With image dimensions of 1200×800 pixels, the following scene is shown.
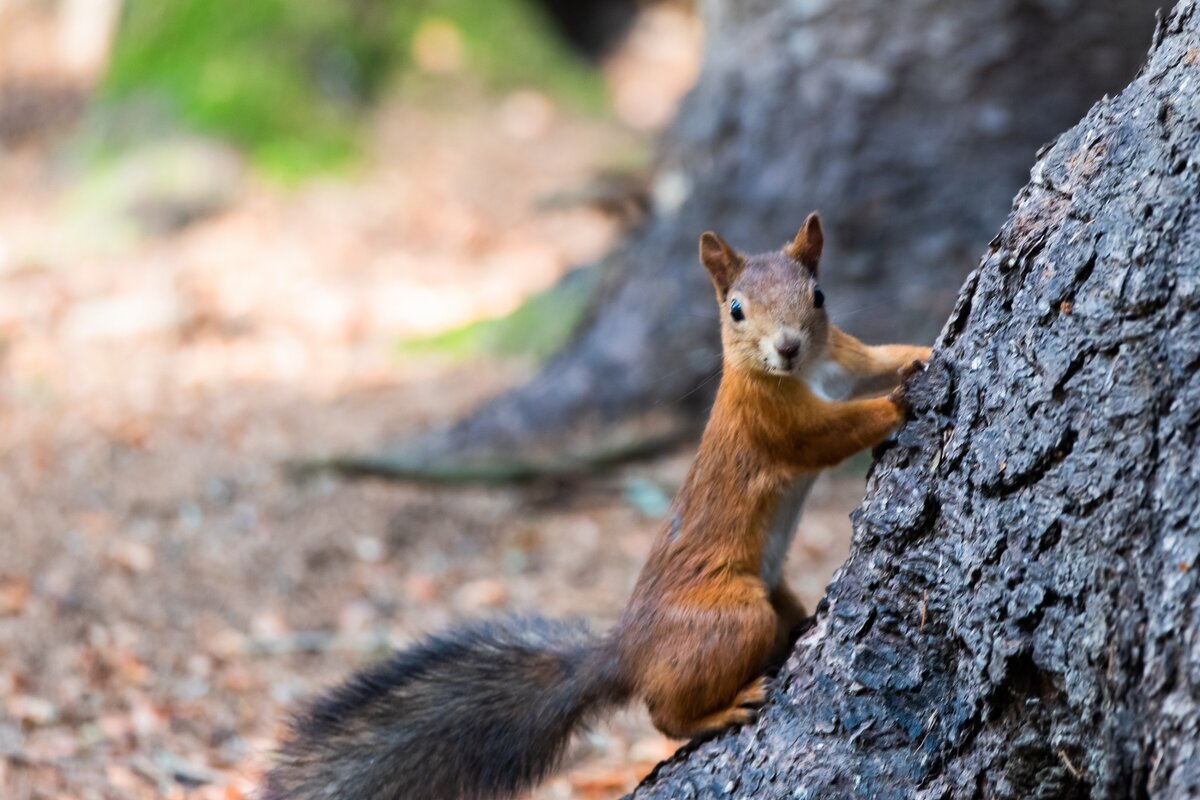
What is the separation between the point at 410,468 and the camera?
15.8 ft

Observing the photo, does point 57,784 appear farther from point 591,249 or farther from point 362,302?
point 591,249

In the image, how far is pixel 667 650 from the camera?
2.16 metres

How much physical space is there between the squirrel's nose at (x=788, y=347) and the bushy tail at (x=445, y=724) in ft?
2.03

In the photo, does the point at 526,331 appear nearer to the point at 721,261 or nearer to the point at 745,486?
the point at 721,261

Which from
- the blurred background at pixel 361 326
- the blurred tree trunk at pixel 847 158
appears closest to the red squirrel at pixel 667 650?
the blurred background at pixel 361 326

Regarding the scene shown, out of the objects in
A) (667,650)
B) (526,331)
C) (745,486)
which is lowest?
(667,650)

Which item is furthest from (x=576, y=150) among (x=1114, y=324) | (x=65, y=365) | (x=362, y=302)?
(x=1114, y=324)

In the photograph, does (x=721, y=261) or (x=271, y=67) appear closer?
(x=721, y=261)

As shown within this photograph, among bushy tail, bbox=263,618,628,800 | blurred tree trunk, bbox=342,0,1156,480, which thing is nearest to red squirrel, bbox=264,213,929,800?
bushy tail, bbox=263,618,628,800

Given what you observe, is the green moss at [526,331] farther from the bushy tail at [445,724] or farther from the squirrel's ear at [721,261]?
the bushy tail at [445,724]

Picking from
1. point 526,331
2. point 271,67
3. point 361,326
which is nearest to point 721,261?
point 526,331

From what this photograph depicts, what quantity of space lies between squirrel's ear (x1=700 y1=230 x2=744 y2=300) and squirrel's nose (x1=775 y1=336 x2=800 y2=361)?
27 centimetres

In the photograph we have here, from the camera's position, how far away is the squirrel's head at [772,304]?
2.23m

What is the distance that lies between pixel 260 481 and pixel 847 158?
2520 millimetres
